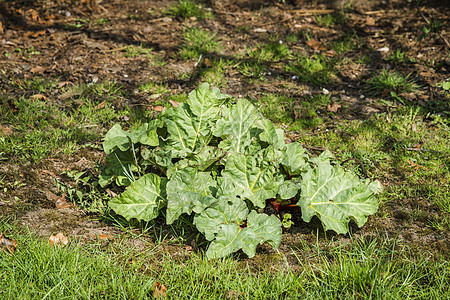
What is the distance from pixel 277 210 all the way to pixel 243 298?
0.77m

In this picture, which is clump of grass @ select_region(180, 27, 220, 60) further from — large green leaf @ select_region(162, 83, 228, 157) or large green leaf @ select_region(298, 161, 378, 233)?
large green leaf @ select_region(298, 161, 378, 233)

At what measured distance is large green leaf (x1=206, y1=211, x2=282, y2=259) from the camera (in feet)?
7.58

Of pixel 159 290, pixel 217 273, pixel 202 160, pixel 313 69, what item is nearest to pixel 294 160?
pixel 202 160

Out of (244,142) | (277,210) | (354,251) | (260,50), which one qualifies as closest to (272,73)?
(260,50)

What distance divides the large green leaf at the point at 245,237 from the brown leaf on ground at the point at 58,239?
0.98 metres

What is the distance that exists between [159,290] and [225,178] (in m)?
0.82

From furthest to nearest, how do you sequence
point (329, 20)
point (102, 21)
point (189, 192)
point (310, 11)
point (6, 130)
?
point (310, 11) → point (329, 20) → point (102, 21) → point (6, 130) → point (189, 192)

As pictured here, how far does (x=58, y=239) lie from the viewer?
2523 millimetres

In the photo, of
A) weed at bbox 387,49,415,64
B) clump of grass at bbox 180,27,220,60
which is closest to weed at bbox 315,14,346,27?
weed at bbox 387,49,415,64

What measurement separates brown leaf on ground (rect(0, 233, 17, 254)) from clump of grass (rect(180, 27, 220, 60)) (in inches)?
122

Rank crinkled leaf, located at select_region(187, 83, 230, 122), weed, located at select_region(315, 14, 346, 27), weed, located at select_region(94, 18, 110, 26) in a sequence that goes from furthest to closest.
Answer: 1. weed, located at select_region(315, 14, 346, 27)
2. weed, located at select_region(94, 18, 110, 26)
3. crinkled leaf, located at select_region(187, 83, 230, 122)

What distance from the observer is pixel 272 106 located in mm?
4062

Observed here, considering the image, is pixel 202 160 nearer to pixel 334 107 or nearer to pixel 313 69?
pixel 334 107

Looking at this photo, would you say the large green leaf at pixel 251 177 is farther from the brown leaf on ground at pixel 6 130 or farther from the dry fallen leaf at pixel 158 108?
the brown leaf on ground at pixel 6 130
